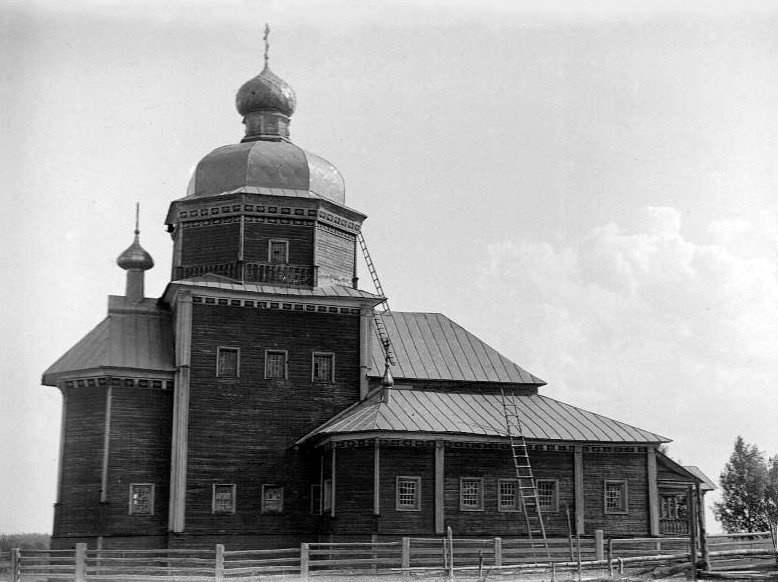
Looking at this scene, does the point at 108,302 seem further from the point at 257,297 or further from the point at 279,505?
the point at 279,505

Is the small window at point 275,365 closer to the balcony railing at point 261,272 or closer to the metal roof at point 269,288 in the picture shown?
the metal roof at point 269,288

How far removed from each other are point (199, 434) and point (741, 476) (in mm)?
38230

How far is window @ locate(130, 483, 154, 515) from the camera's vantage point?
33656 millimetres

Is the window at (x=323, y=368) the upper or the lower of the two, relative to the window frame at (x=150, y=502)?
upper

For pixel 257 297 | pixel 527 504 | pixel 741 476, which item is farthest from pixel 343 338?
pixel 741 476

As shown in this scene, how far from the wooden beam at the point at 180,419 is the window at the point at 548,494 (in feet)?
35.7

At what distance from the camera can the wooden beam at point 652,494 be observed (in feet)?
117

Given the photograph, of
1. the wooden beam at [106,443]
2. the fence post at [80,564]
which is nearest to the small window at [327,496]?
the wooden beam at [106,443]

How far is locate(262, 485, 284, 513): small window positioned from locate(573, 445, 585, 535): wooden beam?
9153 millimetres

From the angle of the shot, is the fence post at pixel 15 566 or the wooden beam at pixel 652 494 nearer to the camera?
the fence post at pixel 15 566

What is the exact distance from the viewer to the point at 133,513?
33594 mm

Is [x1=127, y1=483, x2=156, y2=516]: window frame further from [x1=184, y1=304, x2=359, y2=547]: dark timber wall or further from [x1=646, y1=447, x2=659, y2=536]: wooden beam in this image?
[x1=646, y1=447, x2=659, y2=536]: wooden beam

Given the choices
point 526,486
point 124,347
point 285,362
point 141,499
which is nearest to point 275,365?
point 285,362

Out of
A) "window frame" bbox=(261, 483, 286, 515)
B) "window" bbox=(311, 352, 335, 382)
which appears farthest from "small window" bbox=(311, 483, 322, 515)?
"window" bbox=(311, 352, 335, 382)
